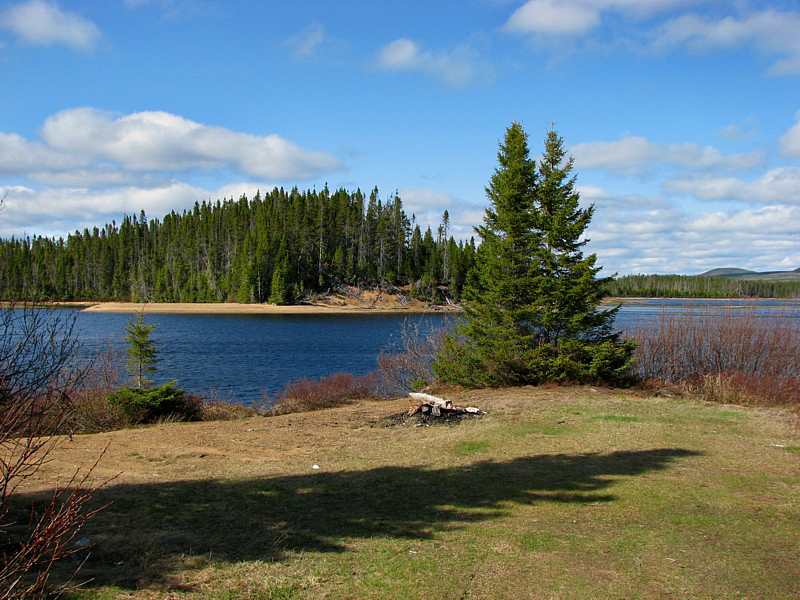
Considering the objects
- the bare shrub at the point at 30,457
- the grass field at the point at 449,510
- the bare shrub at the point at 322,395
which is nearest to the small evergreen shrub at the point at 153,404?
the grass field at the point at 449,510

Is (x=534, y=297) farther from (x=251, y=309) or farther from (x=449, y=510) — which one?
(x=251, y=309)

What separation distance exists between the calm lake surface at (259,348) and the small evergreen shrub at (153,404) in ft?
10.1

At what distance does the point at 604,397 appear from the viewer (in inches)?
781

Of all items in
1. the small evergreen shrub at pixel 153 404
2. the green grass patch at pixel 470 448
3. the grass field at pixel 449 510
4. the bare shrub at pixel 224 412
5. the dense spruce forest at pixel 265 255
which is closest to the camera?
the grass field at pixel 449 510

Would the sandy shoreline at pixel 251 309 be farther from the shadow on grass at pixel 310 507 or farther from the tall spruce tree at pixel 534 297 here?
the shadow on grass at pixel 310 507

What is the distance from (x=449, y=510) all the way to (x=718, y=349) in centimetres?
2148

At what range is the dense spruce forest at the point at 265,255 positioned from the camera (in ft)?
354

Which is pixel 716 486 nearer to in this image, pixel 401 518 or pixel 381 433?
pixel 401 518

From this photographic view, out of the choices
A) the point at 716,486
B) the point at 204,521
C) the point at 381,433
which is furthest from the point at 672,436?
the point at 204,521

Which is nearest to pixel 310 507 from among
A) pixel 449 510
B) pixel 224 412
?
pixel 449 510

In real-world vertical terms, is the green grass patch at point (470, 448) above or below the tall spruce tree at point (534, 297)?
below

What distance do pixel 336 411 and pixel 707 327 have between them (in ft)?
58.6

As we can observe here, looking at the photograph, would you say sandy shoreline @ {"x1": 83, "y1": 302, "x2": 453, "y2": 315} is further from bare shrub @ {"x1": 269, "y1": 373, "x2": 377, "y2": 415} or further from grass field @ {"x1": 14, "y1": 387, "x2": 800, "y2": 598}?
grass field @ {"x1": 14, "y1": 387, "x2": 800, "y2": 598}

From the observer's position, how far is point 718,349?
84.4ft
